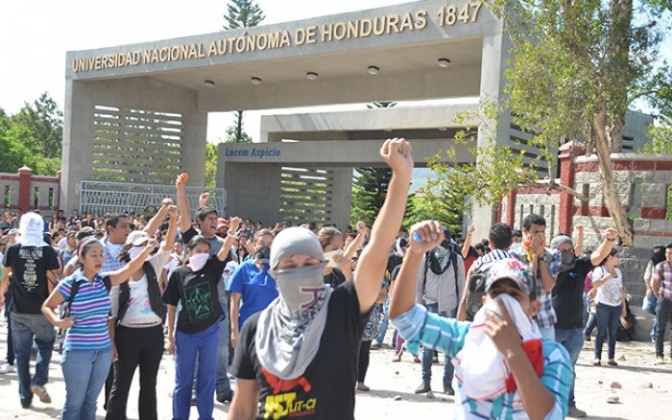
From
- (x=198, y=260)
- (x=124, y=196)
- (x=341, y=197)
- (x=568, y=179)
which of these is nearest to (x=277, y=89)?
(x=124, y=196)

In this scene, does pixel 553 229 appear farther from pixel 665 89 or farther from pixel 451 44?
pixel 451 44

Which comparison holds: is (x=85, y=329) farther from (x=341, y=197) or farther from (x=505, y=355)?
(x=341, y=197)

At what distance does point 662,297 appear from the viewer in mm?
12562

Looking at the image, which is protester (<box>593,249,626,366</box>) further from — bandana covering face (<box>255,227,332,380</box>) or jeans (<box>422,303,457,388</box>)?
bandana covering face (<box>255,227,332,380</box>)

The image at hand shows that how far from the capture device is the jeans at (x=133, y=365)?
21.4 feet

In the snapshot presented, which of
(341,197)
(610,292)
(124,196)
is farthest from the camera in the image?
(341,197)

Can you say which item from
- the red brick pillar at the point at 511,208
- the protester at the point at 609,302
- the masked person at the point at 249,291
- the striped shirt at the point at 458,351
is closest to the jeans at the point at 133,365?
the masked person at the point at 249,291

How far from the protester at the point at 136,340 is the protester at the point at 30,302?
177 cm

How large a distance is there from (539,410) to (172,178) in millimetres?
33495

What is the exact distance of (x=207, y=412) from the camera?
696 centimetres

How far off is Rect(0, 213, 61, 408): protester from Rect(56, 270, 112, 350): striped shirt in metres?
1.97

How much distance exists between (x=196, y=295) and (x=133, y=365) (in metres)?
0.77

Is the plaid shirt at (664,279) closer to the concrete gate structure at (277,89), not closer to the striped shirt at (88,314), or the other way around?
the concrete gate structure at (277,89)

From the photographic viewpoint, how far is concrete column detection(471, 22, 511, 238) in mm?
20203
